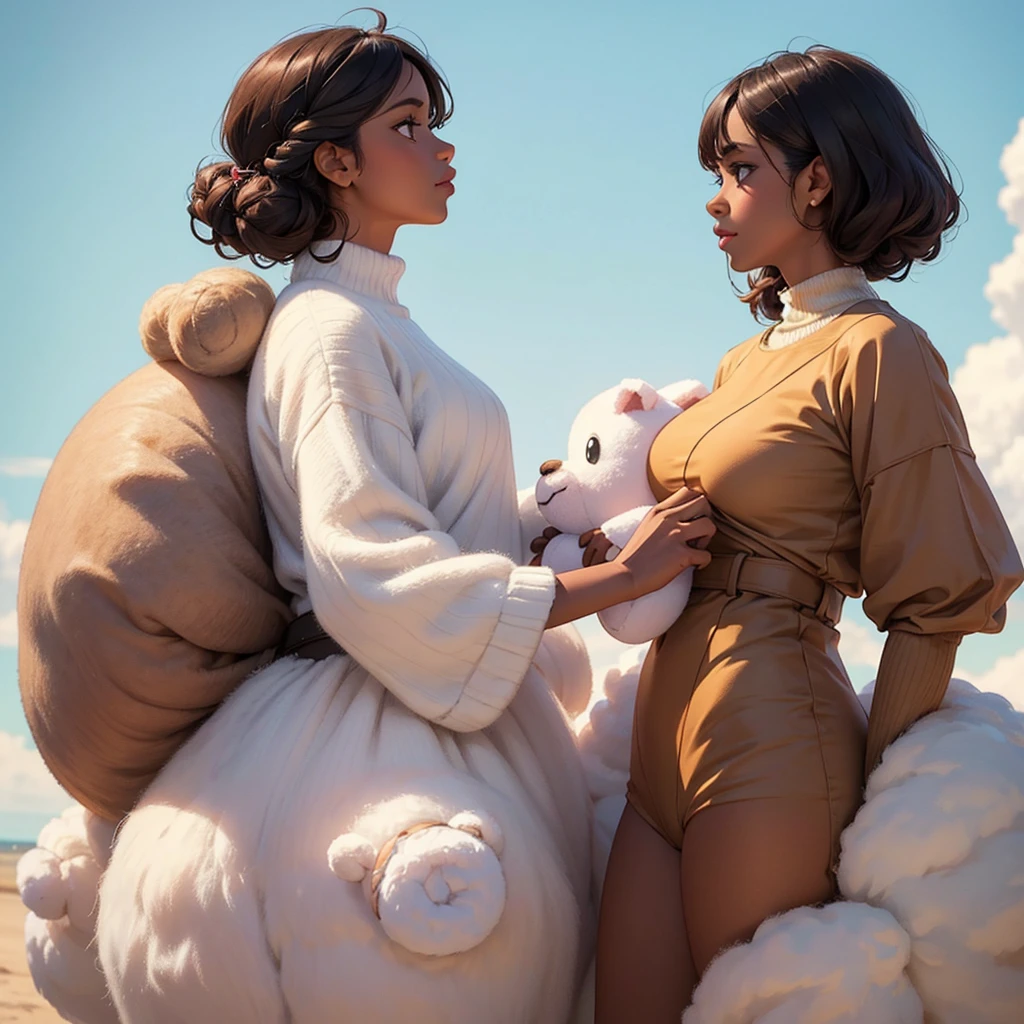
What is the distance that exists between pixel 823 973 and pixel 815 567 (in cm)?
58

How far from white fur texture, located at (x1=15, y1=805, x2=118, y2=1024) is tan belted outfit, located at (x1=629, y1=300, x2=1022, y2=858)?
0.96 metres

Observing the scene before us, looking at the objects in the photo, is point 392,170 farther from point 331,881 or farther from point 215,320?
point 331,881

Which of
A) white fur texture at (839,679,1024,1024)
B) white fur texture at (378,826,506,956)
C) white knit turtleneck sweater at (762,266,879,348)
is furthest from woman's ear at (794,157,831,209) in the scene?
white fur texture at (378,826,506,956)

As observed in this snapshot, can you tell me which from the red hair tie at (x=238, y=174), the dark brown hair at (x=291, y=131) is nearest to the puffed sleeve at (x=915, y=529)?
the dark brown hair at (x=291, y=131)

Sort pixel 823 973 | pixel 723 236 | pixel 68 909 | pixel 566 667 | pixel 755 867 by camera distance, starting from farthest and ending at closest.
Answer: pixel 566 667
pixel 68 909
pixel 723 236
pixel 755 867
pixel 823 973

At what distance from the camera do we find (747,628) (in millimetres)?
1951

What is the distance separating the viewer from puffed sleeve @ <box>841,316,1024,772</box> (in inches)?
70.9

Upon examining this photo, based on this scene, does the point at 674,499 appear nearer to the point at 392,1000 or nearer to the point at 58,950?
the point at 392,1000

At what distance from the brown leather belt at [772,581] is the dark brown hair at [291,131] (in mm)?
898

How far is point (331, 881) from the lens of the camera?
1.78 m

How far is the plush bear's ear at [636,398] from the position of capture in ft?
7.32

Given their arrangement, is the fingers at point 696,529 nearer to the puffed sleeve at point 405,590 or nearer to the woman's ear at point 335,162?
the puffed sleeve at point 405,590

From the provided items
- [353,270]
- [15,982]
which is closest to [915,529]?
[353,270]

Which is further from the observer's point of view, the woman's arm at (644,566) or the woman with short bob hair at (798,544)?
the woman's arm at (644,566)
